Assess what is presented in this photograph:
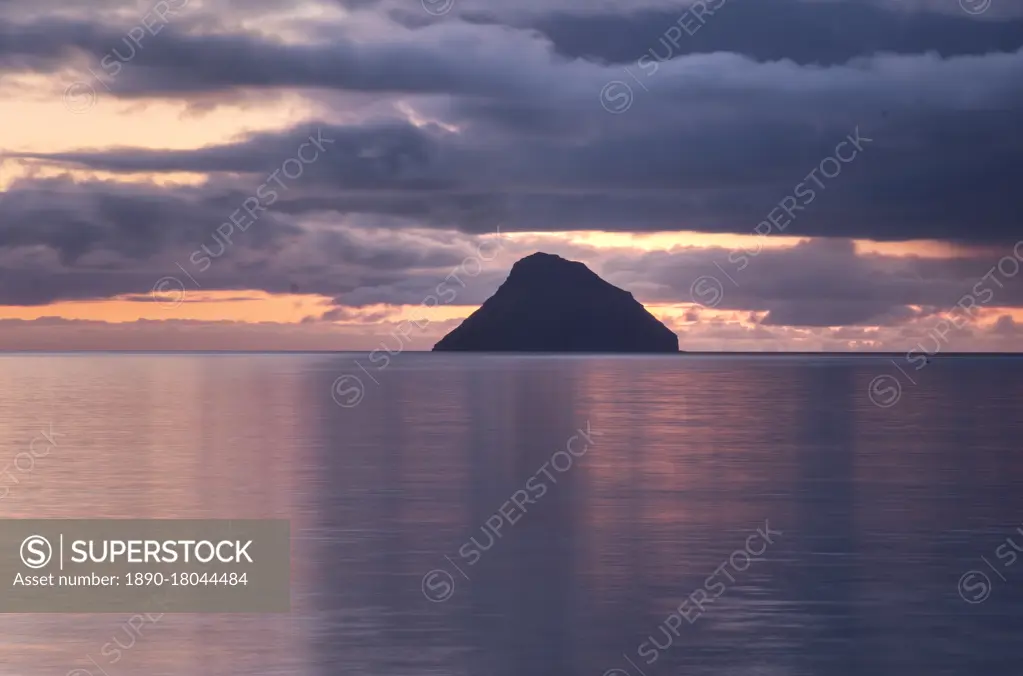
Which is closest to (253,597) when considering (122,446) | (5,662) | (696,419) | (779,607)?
(5,662)

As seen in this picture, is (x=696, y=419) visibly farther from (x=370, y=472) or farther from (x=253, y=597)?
(x=253, y=597)

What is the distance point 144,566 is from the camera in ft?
95.0

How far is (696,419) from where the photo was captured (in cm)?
8319

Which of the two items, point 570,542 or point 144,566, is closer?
point 144,566

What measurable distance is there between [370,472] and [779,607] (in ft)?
86.4

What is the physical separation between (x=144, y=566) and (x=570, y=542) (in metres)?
10.3

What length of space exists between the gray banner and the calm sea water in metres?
0.79

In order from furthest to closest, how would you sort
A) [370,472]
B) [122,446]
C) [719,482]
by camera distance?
[122,446] → [370,472] → [719,482]

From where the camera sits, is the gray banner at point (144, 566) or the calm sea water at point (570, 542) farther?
the gray banner at point (144, 566)

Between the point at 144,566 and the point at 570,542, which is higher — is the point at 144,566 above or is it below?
below

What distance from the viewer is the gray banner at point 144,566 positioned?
2488cm

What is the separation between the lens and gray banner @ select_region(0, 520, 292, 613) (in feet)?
81.6

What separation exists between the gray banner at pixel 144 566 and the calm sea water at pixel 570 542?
79cm

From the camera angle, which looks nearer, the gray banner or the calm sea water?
the calm sea water
